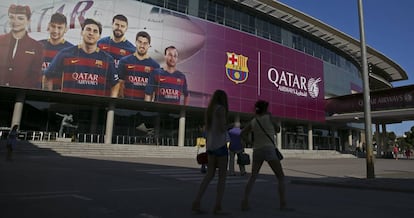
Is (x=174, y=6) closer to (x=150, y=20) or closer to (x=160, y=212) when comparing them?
(x=150, y=20)

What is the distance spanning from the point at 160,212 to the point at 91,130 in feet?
107

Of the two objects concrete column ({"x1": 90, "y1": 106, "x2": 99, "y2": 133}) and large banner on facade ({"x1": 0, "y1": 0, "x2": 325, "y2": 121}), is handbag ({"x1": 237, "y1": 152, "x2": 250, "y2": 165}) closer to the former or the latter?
large banner on facade ({"x1": 0, "y1": 0, "x2": 325, "y2": 121})

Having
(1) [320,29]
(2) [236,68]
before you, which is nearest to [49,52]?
(2) [236,68]

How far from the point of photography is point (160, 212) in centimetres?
457

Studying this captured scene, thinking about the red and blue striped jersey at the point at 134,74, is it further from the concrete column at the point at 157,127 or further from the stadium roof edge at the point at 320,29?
the stadium roof edge at the point at 320,29

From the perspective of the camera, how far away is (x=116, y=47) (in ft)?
101

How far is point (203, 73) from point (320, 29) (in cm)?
2307

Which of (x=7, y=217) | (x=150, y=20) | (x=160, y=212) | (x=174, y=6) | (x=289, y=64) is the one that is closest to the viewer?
(x=7, y=217)

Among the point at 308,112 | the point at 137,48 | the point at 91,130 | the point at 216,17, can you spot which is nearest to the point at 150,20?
the point at 137,48

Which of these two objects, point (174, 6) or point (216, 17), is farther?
point (216, 17)

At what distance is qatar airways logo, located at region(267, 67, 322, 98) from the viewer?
4266 centimetres

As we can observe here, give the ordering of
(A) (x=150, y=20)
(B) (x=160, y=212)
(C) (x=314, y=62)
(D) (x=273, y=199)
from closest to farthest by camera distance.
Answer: (B) (x=160, y=212), (D) (x=273, y=199), (A) (x=150, y=20), (C) (x=314, y=62)

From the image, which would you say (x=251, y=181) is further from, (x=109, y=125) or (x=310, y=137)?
(x=310, y=137)

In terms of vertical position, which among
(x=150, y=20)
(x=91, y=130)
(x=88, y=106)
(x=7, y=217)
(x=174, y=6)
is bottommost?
(x=7, y=217)
